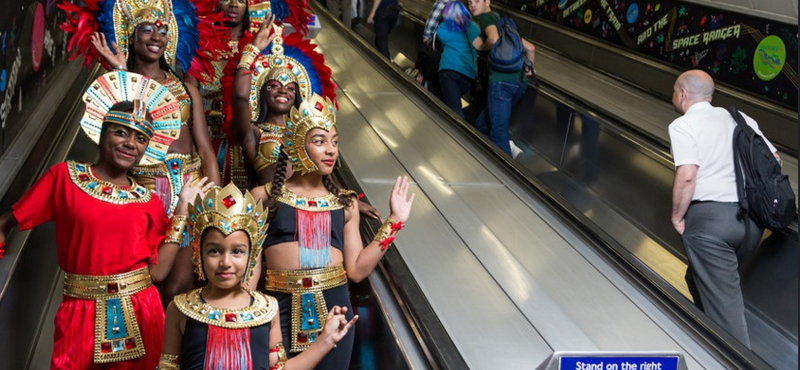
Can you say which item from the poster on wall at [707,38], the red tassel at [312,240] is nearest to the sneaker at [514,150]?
the poster on wall at [707,38]

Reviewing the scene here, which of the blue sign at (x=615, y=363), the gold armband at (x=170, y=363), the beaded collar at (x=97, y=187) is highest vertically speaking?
the beaded collar at (x=97, y=187)

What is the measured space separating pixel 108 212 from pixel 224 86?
9.04ft

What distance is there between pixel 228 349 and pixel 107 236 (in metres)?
0.83

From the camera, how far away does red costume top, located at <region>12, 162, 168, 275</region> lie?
155 inches

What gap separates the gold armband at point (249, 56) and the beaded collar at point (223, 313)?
2.80 metres

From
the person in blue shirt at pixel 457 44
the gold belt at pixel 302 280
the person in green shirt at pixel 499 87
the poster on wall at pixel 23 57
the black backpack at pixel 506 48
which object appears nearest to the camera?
the gold belt at pixel 302 280

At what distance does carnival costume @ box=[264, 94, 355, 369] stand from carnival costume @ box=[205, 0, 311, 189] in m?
2.03

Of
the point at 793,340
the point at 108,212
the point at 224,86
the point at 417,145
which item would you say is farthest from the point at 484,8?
the point at 108,212

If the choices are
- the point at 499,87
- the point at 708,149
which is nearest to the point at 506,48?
the point at 499,87

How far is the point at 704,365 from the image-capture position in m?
4.70

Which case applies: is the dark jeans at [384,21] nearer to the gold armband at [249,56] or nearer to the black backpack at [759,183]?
the gold armband at [249,56]

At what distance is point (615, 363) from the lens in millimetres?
3123

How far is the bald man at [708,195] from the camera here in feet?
19.7

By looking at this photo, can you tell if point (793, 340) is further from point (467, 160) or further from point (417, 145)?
point (417, 145)
